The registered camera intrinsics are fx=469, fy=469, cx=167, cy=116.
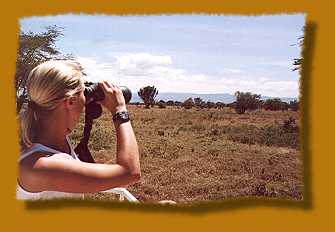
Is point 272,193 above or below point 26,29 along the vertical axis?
below

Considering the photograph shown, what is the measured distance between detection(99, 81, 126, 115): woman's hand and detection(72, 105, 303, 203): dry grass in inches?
22.7

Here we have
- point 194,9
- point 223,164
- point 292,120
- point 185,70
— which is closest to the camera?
point 194,9

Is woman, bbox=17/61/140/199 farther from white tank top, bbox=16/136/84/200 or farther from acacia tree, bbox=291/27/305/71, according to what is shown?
acacia tree, bbox=291/27/305/71

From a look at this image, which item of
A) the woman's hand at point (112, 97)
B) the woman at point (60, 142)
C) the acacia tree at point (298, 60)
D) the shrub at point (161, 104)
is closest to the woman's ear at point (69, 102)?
the woman at point (60, 142)

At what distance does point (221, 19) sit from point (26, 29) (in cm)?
88

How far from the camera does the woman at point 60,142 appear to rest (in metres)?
1.38

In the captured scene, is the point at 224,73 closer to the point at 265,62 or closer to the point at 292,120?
the point at 265,62

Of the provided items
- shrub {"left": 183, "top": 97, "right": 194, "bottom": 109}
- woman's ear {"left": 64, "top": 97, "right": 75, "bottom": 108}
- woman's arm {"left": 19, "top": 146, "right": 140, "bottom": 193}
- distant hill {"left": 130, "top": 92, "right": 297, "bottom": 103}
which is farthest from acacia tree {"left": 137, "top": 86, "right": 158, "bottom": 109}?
woman's arm {"left": 19, "top": 146, "right": 140, "bottom": 193}

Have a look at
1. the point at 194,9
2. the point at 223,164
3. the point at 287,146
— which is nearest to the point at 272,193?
the point at 287,146

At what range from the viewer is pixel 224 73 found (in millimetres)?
2420

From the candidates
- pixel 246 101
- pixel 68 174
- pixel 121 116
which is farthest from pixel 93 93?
pixel 246 101

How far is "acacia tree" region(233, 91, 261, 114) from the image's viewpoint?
92.2 inches

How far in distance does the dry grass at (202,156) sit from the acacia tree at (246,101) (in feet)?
0.18

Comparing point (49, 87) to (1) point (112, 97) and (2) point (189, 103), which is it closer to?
(1) point (112, 97)
